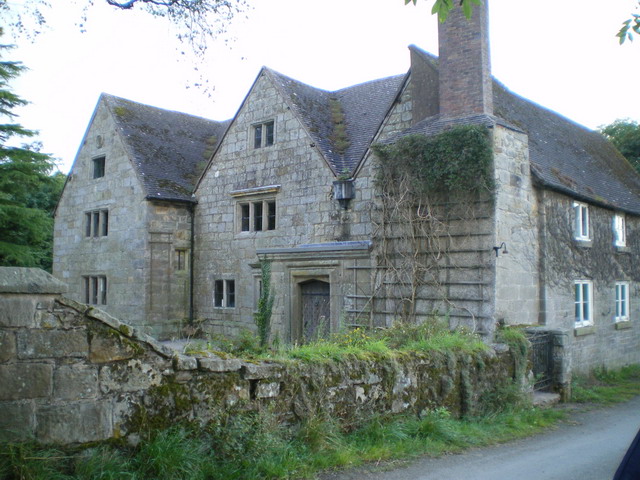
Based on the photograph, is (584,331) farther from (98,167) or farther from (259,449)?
(98,167)

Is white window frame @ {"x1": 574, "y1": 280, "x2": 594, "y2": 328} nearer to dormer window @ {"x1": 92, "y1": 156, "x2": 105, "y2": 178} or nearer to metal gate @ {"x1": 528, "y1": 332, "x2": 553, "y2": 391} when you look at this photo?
metal gate @ {"x1": 528, "y1": 332, "x2": 553, "y2": 391}

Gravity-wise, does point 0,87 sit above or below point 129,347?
above

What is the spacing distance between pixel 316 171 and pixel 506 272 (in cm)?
710

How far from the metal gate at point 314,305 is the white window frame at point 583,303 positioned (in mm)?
6448

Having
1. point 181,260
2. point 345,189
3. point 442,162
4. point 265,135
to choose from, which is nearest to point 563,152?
point 442,162

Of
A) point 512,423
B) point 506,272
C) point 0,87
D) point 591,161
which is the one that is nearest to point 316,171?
point 506,272

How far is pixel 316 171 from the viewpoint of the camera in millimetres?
18078

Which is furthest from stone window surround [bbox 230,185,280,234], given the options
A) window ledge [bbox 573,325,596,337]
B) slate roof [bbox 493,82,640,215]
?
window ledge [bbox 573,325,596,337]

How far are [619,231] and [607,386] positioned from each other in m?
5.45

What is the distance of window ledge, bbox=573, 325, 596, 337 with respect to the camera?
50.3ft

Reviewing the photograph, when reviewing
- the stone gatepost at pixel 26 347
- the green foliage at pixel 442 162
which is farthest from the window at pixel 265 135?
the stone gatepost at pixel 26 347

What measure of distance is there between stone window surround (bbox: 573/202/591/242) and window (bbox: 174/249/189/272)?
12.9 metres

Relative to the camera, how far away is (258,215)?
1991cm

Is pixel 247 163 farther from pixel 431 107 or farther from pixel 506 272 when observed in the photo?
pixel 506 272
